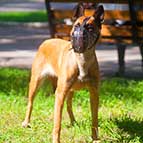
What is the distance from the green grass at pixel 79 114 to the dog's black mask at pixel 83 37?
4.10ft

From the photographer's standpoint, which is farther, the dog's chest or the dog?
the dog's chest

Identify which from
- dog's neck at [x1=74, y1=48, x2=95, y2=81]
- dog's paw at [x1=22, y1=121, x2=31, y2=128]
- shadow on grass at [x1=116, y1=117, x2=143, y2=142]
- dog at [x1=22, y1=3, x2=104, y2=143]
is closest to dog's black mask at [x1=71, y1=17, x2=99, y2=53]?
dog at [x1=22, y1=3, x2=104, y2=143]

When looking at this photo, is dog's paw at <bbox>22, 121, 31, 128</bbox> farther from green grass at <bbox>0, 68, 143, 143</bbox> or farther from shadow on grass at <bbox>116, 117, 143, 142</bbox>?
shadow on grass at <bbox>116, 117, 143, 142</bbox>

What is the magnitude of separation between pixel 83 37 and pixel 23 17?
19.6 meters

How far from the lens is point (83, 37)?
5.75 metres

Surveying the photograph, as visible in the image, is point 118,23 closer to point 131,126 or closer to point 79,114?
point 79,114

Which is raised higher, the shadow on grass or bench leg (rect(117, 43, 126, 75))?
the shadow on grass

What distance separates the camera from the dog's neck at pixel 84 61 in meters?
6.01

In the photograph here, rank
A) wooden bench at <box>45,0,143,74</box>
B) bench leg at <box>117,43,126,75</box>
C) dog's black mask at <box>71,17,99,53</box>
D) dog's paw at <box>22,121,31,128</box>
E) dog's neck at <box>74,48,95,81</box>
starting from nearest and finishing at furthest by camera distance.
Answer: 1. dog's black mask at <box>71,17,99,53</box>
2. dog's neck at <box>74,48,95,81</box>
3. dog's paw at <box>22,121,31,128</box>
4. wooden bench at <box>45,0,143,74</box>
5. bench leg at <box>117,43,126,75</box>

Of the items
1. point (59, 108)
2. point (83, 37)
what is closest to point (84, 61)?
point (83, 37)

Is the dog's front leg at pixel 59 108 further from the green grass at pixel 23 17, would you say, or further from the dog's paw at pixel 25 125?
the green grass at pixel 23 17

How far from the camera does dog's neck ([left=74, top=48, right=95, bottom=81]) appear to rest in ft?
19.7

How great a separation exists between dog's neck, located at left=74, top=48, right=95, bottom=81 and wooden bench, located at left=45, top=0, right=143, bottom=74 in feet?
13.5

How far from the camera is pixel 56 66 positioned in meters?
6.78
